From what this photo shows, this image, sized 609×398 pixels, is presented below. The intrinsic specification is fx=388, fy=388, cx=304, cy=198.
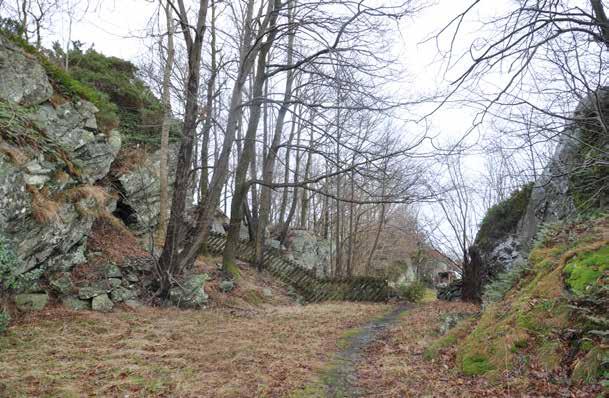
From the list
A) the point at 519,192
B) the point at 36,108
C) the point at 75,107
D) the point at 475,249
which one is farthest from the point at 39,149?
the point at 519,192

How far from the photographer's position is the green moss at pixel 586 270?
3518 mm

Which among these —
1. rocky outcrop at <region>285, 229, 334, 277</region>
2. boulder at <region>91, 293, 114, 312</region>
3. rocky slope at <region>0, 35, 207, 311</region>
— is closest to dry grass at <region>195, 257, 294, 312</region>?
rocky slope at <region>0, 35, 207, 311</region>

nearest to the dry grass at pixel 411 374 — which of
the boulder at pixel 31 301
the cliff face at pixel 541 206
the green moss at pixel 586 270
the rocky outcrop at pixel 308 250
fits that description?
the green moss at pixel 586 270

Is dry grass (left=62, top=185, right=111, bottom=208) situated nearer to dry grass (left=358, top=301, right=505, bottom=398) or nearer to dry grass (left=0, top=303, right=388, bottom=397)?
dry grass (left=0, top=303, right=388, bottom=397)

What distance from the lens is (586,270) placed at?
12.2 feet

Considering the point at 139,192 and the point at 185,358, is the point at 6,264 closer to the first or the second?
the point at 185,358

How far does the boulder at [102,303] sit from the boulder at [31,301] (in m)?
0.72

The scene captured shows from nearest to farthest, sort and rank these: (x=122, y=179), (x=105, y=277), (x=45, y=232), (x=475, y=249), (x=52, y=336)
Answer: (x=52, y=336), (x=45, y=232), (x=105, y=277), (x=122, y=179), (x=475, y=249)

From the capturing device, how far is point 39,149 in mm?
6207

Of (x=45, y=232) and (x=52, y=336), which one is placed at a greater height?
(x=45, y=232)

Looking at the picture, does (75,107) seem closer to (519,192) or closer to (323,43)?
(323,43)

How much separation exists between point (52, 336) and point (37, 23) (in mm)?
11517

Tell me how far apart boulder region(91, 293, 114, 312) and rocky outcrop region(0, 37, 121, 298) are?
2.57ft

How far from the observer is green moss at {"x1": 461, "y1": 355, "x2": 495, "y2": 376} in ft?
11.6
